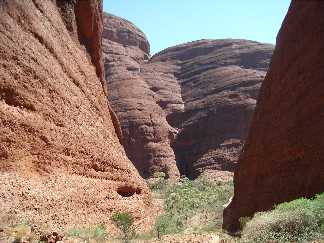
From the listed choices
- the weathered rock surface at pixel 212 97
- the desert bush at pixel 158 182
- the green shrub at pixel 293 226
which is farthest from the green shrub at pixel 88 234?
the weathered rock surface at pixel 212 97

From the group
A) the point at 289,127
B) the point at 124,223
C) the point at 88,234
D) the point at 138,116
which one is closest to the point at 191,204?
the point at 289,127

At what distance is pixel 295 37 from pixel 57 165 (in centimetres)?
1143

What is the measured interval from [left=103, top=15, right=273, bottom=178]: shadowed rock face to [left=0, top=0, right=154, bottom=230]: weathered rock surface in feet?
102

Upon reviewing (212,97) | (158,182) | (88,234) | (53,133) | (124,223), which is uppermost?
(53,133)

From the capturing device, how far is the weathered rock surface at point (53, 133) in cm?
1633

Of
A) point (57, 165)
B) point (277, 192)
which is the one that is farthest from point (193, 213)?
point (57, 165)

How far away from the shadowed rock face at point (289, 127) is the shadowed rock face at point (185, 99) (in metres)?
31.3

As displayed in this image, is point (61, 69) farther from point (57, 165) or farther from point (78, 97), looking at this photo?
point (57, 165)

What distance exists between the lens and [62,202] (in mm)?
17078

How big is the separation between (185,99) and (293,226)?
5633cm

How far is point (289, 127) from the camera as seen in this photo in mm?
20391

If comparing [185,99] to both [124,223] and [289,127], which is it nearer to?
[289,127]

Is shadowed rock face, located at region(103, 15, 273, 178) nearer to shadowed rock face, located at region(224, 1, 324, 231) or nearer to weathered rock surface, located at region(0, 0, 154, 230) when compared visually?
weathered rock surface, located at region(0, 0, 154, 230)


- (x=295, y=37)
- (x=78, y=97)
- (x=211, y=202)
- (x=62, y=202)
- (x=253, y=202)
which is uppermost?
(x=295, y=37)
